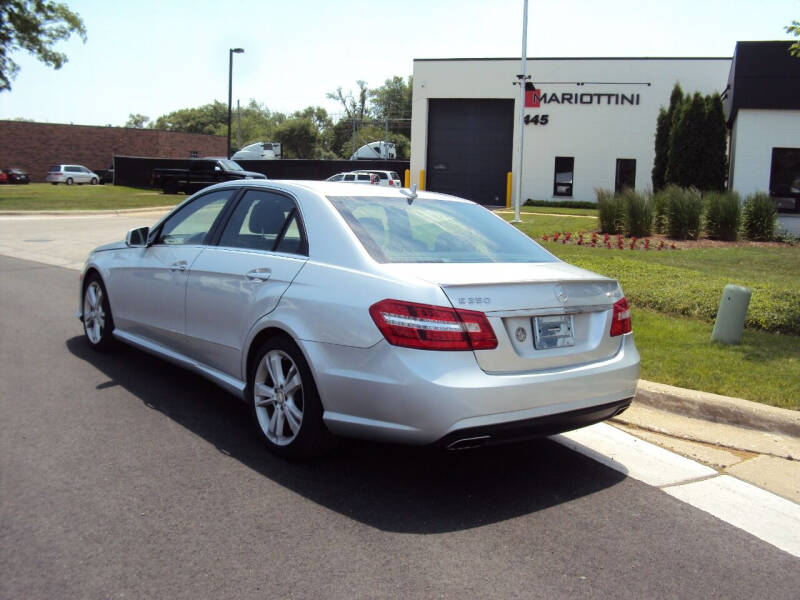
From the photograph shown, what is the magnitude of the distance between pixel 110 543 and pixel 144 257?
126 inches

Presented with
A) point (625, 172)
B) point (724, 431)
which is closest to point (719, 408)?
point (724, 431)

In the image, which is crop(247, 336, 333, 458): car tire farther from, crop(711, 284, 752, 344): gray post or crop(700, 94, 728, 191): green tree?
crop(700, 94, 728, 191): green tree

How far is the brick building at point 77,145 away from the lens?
60.8m

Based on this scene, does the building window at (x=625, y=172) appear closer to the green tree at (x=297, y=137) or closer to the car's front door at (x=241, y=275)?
the car's front door at (x=241, y=275)

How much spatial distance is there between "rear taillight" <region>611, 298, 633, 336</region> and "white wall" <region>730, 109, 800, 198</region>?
66.6 feet

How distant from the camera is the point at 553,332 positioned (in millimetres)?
4090

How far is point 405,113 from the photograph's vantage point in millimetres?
124500

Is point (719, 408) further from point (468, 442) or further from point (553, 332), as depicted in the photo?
point (468, 442)

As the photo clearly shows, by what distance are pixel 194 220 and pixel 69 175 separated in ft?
180

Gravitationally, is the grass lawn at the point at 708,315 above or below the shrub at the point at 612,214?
below

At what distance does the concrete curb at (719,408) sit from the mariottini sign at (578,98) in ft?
94.5

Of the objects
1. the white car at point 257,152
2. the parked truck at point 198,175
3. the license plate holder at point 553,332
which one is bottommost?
the license plate holder at point 553,332

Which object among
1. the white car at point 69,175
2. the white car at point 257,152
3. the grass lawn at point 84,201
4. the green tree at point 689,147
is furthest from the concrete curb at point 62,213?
the white car at point 69,175

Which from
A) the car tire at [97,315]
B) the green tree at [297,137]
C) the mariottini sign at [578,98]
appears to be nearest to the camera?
the car tire at [97,315]
